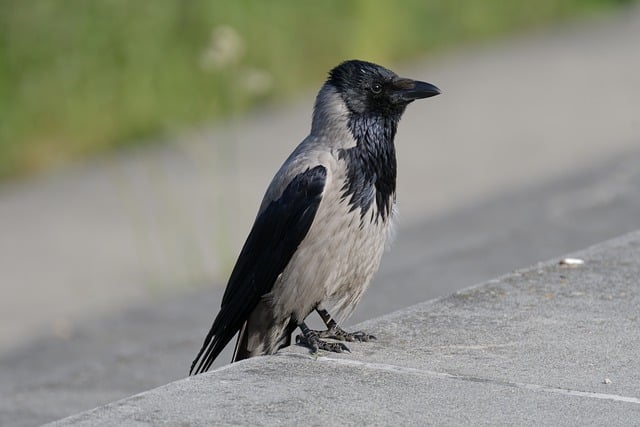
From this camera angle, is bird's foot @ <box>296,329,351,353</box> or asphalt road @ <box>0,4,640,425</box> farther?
asphalt road @ <box>0,4,640,425</box>

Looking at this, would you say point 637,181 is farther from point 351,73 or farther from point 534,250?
point 351,73

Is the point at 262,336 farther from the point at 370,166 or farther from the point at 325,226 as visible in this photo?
the point at 370,166

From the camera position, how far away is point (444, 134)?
11.6m

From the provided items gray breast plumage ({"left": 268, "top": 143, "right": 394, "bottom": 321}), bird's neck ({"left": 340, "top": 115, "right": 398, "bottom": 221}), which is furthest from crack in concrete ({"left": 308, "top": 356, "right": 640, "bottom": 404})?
bird's neck ({"left": 340, "top": 115, "right": 398, "bottom": 221})

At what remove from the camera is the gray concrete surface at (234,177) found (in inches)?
356

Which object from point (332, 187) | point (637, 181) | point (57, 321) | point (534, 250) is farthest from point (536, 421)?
point (637, 181)

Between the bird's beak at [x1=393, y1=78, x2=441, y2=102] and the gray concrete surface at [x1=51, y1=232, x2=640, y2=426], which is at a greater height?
the bird's beak at [x1=393, y1=78, x2=441, y2=102]

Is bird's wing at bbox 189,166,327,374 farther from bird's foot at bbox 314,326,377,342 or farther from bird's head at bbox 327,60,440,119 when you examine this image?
bird's head at bbox 327,60,440,119

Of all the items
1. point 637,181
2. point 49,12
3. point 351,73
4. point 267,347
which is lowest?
Result: point 267,347

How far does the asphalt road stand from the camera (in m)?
7.72

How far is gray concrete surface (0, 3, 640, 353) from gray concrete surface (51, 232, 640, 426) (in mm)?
3638

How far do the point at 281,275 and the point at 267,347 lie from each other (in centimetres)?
33

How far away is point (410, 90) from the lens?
536 cm

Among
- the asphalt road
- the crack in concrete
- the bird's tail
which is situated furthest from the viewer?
the asphalt road
